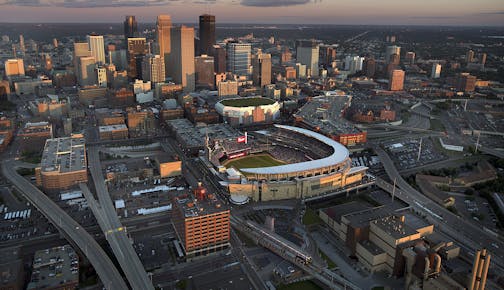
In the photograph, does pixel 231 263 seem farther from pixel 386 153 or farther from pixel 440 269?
pixel 386 153

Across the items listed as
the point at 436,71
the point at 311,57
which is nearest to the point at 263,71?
the point at 311,57

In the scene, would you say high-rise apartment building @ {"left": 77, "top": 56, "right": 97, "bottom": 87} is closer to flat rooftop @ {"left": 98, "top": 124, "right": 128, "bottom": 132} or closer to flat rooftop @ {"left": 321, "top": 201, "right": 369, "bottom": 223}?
flat rooftop @ {"left": 98, "top": 124, "right": 128, "bottom": 132}

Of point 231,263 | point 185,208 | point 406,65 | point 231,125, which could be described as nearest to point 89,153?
point 231,125

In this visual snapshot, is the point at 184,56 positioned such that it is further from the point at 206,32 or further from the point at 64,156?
the point at 64,156

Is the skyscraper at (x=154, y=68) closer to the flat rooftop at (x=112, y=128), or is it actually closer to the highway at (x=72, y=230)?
the flat rooftop at (x=112, y=128)

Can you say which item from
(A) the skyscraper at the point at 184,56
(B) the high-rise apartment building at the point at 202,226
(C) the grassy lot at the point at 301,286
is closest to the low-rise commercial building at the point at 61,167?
(B) the high-rise apartment building at the point at 202,226

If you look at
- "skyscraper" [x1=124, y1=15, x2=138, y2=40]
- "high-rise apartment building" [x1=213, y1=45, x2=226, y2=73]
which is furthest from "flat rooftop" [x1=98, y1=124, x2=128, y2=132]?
"skyscraper" [x1=124, y1=15, x2=138, y2=40]
